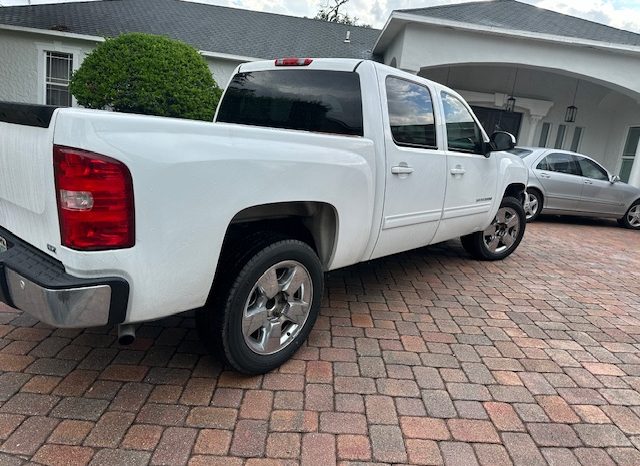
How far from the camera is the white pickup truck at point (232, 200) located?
1897 millimetres

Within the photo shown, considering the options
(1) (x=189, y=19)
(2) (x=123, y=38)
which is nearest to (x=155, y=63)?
(2) (x=123, y=38)

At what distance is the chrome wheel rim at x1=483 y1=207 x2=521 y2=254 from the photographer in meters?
5.72

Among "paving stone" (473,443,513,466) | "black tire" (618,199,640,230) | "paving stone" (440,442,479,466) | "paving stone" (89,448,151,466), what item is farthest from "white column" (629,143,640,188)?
"paving stone" (89,448,151,466)

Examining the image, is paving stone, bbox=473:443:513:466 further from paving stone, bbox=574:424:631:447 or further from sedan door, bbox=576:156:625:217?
sedan door, bbox=576:156:625:217

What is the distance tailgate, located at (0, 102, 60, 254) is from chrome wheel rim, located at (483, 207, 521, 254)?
4.92 meters

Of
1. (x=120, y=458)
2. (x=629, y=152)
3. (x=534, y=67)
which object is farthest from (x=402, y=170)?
(x=629, y=152)

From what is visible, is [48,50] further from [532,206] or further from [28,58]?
[532,206]

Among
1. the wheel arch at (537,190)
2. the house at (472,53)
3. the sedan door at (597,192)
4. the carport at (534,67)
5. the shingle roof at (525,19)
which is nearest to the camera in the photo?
the wheel arch at (537,190)

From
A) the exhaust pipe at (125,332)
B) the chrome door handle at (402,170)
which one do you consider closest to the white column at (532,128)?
the chrome door handle at (402,170)

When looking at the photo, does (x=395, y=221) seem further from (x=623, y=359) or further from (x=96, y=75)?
(x=96, y=75)

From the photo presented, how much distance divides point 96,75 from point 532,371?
10.5 metres

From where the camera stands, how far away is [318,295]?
3035 millimetres

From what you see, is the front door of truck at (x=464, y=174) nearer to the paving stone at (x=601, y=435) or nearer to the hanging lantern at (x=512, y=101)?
the paving stone at (x=601, y=435)

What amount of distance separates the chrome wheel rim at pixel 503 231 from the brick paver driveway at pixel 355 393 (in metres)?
1.68
